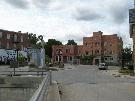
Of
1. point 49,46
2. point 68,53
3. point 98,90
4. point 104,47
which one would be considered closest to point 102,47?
point 104,47

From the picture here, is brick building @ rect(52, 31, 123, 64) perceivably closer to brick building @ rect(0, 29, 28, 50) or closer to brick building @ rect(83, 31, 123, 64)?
brick building @ rect(83, 31, 123, 64)

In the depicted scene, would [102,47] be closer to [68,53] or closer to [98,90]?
[68,53]

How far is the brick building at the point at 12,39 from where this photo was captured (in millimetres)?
132150

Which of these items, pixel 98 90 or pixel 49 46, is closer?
pixel 98 90

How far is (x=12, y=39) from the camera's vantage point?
13612cm

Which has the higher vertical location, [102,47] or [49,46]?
[49,46]

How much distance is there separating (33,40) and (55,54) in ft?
64.0

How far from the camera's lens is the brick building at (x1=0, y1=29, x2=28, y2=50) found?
132150mm

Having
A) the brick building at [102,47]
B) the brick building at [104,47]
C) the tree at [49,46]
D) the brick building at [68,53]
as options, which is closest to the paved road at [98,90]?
the brick building at [102,47]

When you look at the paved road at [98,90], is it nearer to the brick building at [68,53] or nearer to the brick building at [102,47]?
the brick building at [102,47]

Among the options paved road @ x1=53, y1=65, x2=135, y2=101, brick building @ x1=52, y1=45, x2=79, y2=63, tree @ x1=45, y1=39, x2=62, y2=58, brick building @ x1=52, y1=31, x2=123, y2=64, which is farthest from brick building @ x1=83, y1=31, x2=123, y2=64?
paved road @ x1=53, y1=65, x2=135, y2=101

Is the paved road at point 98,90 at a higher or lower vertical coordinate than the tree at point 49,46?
lower

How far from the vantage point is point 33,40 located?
181 meters

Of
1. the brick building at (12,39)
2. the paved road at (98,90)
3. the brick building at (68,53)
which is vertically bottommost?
the paved road at (98,90)
